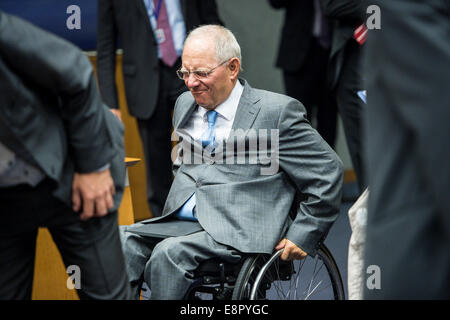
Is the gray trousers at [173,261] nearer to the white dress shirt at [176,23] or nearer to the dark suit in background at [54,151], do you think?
the dark suit in background at [54,151]

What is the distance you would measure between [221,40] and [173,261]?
34.0 inches

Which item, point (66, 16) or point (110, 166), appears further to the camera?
point (66, 16)

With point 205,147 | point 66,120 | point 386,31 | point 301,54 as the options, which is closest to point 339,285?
point 205,147

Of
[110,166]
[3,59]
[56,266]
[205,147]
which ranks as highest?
[3,59]

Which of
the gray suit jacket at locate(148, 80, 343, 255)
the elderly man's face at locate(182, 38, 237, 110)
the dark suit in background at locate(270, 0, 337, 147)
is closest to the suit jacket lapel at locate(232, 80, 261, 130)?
the gray suit jacket at locate(148, 80, 343, 255)

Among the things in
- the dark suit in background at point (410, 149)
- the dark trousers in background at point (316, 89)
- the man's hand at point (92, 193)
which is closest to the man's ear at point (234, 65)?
the man's hand at point (92, 193)

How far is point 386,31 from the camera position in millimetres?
1053

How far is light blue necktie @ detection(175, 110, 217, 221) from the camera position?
2621mm

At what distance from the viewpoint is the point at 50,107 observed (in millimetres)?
1713

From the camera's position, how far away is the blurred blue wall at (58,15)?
4.12 metres

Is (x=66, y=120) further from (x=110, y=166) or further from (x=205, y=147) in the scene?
(x=205, y=147)

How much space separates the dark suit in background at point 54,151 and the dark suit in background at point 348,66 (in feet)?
6.69

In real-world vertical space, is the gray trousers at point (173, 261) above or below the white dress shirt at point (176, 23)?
below
